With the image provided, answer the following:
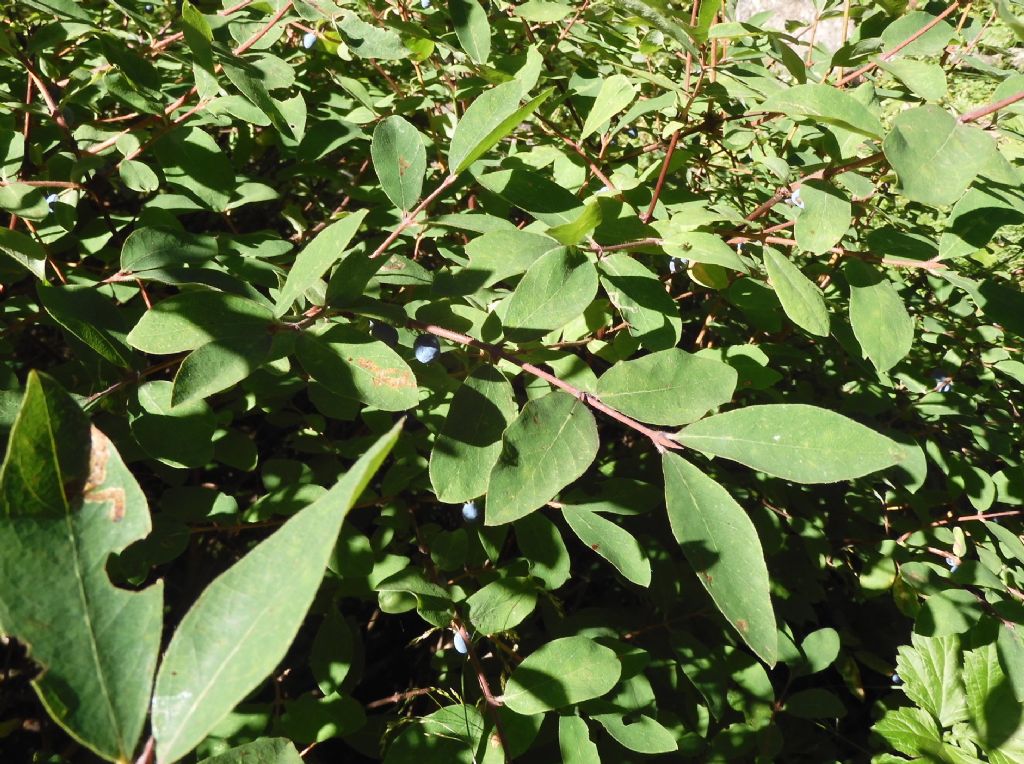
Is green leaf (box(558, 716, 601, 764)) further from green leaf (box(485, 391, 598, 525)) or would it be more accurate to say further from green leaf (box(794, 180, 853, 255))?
green leaf (box(794, 180, 853, 255))

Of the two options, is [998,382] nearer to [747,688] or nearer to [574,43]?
[747,688]

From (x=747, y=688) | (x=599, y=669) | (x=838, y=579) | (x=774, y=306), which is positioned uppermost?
(x=774, y=306)

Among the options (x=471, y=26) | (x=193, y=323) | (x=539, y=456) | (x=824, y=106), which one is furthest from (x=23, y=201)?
(x=824, y=106)

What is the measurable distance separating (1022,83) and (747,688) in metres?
1.29

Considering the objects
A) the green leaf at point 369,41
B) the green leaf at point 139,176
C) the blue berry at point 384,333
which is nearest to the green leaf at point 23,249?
the green leaf at point 139,176

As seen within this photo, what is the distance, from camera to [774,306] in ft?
Result: 4.54

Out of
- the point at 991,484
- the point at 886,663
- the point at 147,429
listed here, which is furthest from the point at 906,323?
the point at 886,663

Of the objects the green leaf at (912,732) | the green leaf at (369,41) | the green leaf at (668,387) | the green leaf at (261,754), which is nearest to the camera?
the green leaf at (261,754)

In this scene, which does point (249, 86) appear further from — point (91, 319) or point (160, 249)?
point (91, 319)

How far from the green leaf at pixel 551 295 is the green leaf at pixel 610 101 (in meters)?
0.42

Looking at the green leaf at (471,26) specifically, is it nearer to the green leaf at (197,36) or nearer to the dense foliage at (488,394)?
the dense foliage at (488,394)

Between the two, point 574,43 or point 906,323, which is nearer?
point 906,323

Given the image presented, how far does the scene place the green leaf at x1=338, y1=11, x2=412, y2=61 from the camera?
121 centimetres

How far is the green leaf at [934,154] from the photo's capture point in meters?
0.81
